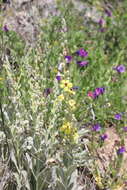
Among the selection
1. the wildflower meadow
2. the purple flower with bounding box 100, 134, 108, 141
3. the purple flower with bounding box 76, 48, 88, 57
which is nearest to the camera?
the wildflower meadow

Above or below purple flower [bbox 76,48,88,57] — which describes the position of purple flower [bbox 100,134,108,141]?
below

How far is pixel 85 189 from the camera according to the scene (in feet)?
9.00

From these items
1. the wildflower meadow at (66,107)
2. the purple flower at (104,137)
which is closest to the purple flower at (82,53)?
the wildflower meadow at (66,107)

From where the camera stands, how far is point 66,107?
8.07 ft

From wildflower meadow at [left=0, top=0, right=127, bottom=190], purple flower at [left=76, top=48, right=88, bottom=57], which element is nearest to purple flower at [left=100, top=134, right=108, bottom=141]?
wildflower meadow at [left=0, top=0, right=127, bottom=190]

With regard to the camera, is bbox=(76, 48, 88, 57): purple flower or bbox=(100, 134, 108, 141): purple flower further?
bbox=(76, 48, 88, 57): purple flower

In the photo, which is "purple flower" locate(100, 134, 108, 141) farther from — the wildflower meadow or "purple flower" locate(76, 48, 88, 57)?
"purple flower" locate(76, 48, 88, 57)

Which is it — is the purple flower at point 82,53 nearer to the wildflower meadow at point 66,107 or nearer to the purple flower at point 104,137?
the wildflower meadow at point 66,107

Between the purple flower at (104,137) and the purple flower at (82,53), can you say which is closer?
the purple flower at (104,137)

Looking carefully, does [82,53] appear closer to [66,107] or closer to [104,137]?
[104,137]

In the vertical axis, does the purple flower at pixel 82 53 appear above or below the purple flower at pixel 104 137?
above

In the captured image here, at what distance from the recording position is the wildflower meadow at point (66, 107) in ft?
8.20

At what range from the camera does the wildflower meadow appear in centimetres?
250

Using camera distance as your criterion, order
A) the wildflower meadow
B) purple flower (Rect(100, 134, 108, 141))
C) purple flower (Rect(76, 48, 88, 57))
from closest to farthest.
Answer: the wildflower meadow → purple flower (Rect(100, 134, 108, 141)) → purple flower (Rect(76, 48, 88, 57))
